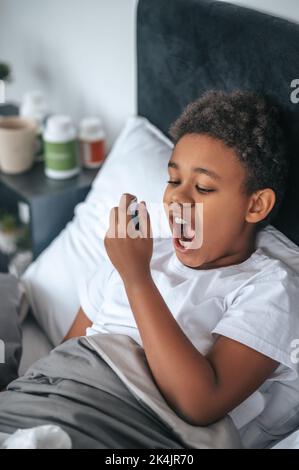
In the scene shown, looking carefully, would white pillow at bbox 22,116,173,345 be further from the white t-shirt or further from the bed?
the white t-shirt

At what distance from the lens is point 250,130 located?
2.89 feet

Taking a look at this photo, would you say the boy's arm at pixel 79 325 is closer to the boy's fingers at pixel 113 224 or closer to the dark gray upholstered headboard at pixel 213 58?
the boy's fingers at pixel 113 224

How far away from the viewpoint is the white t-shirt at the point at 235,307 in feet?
2.64

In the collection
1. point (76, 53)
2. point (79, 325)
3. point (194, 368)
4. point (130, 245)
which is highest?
point (76, 53)

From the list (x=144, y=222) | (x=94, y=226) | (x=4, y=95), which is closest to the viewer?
(x=144, y=222)

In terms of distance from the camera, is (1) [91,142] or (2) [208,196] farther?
(1) [91,142]

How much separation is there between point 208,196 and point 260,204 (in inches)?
3.6

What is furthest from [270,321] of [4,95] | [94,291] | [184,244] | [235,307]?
[4,95]

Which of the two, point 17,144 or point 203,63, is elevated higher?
point 203,63

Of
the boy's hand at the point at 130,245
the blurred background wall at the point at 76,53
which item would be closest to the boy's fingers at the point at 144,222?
the boy's hand at the point at 130,245

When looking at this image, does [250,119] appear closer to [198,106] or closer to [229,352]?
[198,106]

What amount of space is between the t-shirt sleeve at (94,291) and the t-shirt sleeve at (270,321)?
0.28m

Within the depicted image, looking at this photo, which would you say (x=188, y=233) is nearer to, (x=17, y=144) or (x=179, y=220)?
(x=179, y=220)
